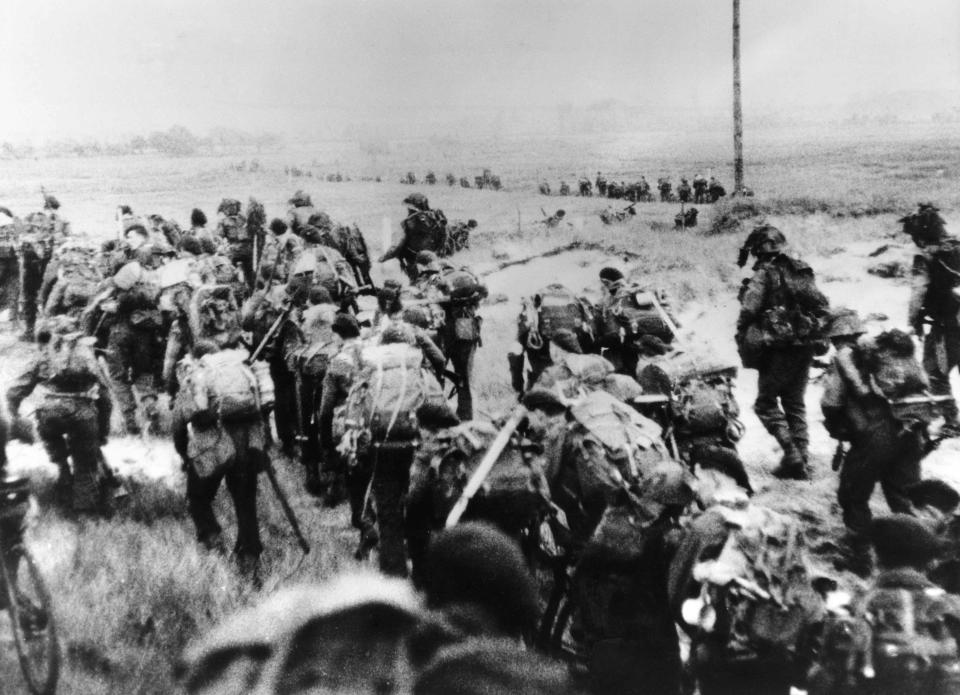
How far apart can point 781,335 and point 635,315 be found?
1287 millimetres

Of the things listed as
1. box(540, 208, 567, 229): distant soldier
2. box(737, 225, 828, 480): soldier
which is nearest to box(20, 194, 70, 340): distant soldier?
box(540, 208, 567, 229): distant soldier

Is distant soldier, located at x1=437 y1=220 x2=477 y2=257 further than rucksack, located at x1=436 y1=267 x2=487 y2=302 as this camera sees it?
Yes

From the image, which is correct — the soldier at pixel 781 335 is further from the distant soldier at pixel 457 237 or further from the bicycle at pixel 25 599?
the bicycle at pixel 25 599

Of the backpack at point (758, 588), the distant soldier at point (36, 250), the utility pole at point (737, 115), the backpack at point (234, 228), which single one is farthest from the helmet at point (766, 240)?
the distant soldier at point (36, 250)

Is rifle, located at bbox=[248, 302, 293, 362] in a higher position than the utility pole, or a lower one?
lower

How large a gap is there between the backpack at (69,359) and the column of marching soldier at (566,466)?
0.01 m

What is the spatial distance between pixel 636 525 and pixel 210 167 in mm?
4767

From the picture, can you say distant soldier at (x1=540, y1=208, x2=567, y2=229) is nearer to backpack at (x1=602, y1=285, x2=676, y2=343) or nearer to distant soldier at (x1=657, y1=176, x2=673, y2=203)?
distant soldier at (x1=657, y1=176, x2=673, y2=203)

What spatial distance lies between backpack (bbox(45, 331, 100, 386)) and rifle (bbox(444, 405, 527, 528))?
2.83 m

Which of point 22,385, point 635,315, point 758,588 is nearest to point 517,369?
point 635,315

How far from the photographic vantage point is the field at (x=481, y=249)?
4500mm

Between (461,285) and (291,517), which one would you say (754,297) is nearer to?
(461,285)

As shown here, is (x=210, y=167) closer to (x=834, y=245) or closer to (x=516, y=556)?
(x=516, y=556)

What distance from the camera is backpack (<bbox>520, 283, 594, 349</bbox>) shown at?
5520 millimetres
